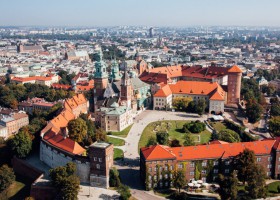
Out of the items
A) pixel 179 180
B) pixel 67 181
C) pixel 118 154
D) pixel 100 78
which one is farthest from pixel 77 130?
pixel 100 78

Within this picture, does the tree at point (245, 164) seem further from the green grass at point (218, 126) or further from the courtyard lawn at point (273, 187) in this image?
the green grass at point (218, 126)

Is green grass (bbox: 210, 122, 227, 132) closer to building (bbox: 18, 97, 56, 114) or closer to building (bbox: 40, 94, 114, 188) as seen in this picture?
building (bbox: 40, 94, 114, 188)

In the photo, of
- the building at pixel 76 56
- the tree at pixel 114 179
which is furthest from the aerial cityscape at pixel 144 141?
the building at pixel 76 56

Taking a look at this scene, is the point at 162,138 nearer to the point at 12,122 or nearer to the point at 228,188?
the point at 228,188

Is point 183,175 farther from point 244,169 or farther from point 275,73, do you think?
point 275,73

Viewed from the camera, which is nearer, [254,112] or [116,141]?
[116,141]

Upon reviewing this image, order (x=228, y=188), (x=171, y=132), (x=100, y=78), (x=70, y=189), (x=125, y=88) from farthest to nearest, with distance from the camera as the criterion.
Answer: (x=100, y=78), (x=125, y=88), (x=171, y=132), (x=70, y=189), (x=228, y=188)

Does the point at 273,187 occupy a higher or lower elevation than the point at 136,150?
lower
